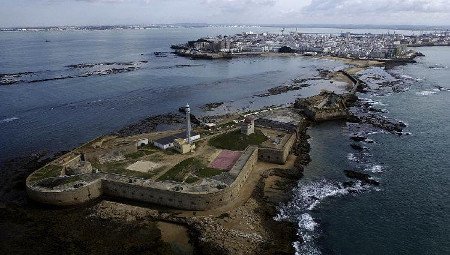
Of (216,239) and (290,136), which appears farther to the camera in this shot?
(290,136)

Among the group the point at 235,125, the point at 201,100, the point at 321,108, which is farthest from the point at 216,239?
the point at 201,100

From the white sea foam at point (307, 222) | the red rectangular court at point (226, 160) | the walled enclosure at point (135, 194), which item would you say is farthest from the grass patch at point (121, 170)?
the white sea foam at point (307, 222)

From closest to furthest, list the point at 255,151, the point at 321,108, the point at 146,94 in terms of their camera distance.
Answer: the point at 255,151, the point at 321,108, the point at 146,94

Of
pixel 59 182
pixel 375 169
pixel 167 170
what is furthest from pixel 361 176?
pixel 59 182

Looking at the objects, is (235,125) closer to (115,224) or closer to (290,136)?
(290,136)

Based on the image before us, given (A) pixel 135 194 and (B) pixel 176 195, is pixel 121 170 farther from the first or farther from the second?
(B) pixel 176 195

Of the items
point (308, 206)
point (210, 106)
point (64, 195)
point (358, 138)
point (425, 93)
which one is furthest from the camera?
point (425, 93)

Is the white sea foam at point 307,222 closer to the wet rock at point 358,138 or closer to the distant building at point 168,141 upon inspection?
the distant building at point 168,141

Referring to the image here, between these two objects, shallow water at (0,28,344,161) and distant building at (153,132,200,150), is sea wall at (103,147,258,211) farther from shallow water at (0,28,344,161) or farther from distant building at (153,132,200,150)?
shallow water at (0,28,344,161)
